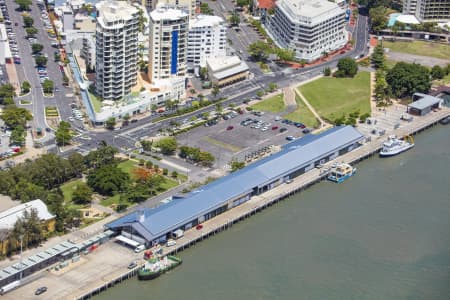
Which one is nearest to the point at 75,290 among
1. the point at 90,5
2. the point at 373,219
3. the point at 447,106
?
the point at 373,219

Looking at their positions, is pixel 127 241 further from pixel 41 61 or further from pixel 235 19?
pixel 235 19

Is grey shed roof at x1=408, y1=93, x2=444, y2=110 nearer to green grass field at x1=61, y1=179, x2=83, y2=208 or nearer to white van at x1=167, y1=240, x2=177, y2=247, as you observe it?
white van at x1=167, y1=240, x2=177, y2=247

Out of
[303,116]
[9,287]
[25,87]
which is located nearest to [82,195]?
[9,287]

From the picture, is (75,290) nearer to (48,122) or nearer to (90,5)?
(48,122)

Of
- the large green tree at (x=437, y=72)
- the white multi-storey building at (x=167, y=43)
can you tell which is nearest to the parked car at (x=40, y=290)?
the white multi-storey building at (x=167, y=43)

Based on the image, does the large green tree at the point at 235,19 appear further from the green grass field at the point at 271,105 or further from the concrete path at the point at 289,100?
the green grass field at the point at 271,105

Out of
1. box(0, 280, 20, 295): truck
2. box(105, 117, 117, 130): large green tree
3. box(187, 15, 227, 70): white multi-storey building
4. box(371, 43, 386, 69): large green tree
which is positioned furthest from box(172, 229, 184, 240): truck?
box(371, 43, 386, 69): large green tree
